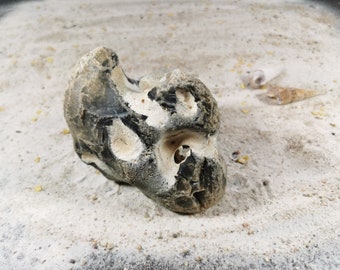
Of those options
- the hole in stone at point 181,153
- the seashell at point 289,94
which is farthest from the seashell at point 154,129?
the seashell at point 289,94

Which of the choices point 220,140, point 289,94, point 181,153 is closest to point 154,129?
point 181,153

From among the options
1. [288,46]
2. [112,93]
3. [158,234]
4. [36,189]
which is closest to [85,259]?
[158,234]

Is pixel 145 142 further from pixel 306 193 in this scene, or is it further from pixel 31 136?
pixel 31 136

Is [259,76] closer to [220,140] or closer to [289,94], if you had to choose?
[289,94]

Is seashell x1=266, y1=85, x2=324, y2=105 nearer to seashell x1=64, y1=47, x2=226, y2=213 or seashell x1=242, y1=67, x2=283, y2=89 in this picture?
seashell x1=242, y1=67, x2=283, y2=89

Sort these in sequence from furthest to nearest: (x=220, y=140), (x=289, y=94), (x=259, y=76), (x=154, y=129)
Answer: (x=259, y=76) → (x=289, y=94) → (x=220, y=140) → (x=154, y=129)

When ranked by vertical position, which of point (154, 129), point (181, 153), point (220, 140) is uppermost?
point (154, 129)

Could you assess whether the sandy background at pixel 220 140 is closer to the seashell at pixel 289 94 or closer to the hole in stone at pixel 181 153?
the seashell at pixel 289 94

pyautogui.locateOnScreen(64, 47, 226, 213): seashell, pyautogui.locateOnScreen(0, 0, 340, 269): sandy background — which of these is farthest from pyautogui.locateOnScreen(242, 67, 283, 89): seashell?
pyautogui.locateOnScreen(64, 47, 226, 213): seashell
